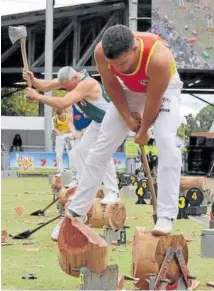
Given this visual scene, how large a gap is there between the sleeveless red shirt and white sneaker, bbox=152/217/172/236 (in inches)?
32.0

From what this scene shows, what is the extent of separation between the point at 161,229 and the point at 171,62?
3.29ft

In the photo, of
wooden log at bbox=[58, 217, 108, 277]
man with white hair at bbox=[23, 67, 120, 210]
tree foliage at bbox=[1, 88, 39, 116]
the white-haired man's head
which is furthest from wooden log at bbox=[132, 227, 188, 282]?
tree foliage at bbox=[1, 88, 39, 116]

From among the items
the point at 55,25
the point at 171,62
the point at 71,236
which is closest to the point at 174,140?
A: the point at 171,62

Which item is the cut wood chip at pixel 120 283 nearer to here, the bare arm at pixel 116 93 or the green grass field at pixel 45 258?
the green grass field at pixel 45 258

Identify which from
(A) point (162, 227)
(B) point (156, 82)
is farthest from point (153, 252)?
(B) point (156, 82)

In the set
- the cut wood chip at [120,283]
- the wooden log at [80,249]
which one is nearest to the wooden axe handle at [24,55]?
the wooden log at [80,249]

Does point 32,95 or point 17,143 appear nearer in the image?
point 32,95

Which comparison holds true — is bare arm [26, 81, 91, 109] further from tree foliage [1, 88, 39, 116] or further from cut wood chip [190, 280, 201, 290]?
tree foliage [1, 88, 39, 116]

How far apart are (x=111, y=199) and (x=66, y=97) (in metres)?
1.55

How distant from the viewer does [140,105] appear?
15.6 ft

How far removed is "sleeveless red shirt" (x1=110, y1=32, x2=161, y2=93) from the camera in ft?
14.1

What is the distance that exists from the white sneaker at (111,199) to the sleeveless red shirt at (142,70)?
8.97ft

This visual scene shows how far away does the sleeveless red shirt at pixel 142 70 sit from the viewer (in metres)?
4.29

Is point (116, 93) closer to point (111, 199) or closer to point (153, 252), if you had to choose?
point (153, 252)
